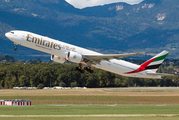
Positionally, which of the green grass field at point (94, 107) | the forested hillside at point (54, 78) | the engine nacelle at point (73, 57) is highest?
the engine nacelle at point (73, 57)

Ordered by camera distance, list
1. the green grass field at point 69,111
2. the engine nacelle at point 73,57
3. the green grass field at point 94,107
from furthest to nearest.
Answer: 1. the engine nacelle at point 73,57
2. the green grass field at point 69,111
3. the green grass field at point 94,107

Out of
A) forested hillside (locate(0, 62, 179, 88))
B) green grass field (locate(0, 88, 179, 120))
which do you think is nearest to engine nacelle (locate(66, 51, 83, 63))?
green grass field (locate(0, 88, 179, 120))

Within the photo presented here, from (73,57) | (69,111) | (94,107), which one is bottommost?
(94,107)

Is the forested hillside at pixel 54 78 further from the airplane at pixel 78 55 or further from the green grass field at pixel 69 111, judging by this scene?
the green grass field at pixel 69 111

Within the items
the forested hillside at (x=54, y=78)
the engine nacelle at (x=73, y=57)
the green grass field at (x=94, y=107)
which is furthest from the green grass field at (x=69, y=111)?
the forested hillside at (x=54, y=78)

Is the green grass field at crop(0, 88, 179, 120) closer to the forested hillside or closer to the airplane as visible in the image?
the airplane

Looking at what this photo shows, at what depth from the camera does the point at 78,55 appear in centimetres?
4919

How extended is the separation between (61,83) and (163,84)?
182ft

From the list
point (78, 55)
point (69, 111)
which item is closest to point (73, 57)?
point (78, 55)

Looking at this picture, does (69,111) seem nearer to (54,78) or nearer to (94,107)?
(94,107)

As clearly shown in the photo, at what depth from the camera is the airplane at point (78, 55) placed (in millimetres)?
47641

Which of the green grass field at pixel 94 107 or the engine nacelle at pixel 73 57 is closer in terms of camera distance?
the green grass field at pixel 94 107

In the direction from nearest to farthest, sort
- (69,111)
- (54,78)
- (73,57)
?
(69,111)
(73,57)
(54,78)

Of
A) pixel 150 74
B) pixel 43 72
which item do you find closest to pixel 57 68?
pixel 43 72
